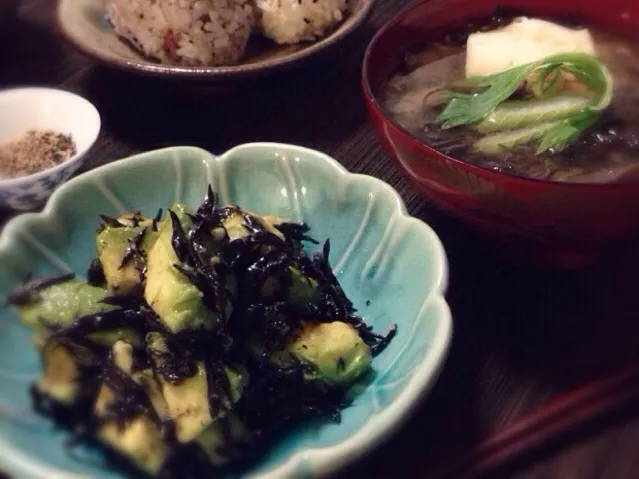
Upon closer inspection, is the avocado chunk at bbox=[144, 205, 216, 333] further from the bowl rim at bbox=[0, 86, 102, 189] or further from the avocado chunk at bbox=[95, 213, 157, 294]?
the bowl rim at bbox=[0, 86, 102, 189]

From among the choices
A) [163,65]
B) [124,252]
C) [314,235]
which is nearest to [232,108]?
[163,65]

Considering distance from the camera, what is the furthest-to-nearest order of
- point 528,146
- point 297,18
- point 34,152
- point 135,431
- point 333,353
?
1. point 297,18
2. point 34,152
3. point 528,146
4. point 333,353
5. point 135,431

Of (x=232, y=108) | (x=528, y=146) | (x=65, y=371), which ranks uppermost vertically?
(x=528, y=146)

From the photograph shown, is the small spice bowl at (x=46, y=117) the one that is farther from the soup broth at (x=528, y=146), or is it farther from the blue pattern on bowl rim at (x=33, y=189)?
the soup broth at (x=528, y=146)

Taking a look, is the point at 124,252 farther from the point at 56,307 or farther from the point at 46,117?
the point at 46,117

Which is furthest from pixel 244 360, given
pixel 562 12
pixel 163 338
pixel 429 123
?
pixel 562 12

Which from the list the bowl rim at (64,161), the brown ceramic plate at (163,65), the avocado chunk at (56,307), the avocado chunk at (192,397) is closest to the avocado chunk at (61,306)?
the avocado chunk at (56,307)

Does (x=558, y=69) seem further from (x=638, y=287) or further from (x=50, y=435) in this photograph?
(x=50, y=435)
